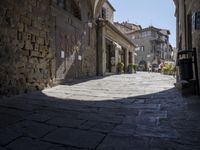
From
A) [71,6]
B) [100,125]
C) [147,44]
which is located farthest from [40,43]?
[147,44]

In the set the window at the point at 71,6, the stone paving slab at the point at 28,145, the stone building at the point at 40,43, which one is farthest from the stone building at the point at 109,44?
the stone paving slab at the point at 28,145

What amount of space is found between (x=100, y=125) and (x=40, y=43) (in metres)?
4.96

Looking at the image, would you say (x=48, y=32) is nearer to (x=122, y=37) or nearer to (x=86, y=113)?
(x=86, y=113)

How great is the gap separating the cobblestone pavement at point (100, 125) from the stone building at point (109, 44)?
32.3 ft

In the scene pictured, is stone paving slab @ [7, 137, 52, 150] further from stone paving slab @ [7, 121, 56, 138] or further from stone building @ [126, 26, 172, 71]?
stone building @ [126, 26, 172, 71]

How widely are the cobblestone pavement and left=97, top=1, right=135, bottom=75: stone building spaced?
9.84 metres

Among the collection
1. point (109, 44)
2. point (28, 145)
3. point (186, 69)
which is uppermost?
point (109, 44)

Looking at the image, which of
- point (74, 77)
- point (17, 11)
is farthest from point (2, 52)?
point (74, 77)

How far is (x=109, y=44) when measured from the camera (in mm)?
18891

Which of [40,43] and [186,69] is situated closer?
[186,69]

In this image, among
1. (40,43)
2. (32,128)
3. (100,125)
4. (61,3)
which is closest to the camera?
(32,128)

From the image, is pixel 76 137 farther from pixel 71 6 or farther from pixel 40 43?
pixel 71 6

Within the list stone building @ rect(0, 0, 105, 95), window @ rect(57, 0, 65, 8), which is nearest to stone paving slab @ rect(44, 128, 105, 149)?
stone building @ rect(0, 0, 105, 95)

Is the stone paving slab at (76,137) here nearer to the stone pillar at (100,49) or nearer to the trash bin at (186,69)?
the trash bin at (186,69)
